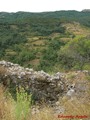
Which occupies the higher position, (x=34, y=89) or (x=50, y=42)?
(x=34, y=89)

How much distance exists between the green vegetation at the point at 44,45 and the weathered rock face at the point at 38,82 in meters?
20.3

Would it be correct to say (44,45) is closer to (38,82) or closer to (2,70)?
(2,70)

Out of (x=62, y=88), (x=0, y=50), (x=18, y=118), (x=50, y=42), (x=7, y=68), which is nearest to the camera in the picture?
(x=18, y=118)

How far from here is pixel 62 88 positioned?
33.2 ft

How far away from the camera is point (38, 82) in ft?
34.5

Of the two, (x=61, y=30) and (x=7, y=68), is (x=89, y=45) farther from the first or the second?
(x=61, y=30)

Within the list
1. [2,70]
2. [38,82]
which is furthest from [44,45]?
[38,82]

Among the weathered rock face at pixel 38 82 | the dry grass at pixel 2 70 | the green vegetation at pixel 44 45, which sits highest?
the dry grass at pixel 2 70

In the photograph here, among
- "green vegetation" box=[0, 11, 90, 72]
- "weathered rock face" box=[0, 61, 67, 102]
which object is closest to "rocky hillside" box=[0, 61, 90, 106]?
"weathered rock face" box=[0, 61, 67, 102]

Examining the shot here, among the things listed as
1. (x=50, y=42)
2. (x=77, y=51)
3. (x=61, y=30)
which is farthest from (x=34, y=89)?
(x=61, y=30)

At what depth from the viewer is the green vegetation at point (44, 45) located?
45.2m

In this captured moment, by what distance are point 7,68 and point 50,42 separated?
220 feet

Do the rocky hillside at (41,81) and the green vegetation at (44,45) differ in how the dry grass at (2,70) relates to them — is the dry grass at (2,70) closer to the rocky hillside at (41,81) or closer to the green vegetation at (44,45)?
the rocky hillside at (41,81)

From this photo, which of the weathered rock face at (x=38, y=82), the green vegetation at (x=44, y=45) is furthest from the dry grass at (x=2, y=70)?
the green vegetation at (x=44, y=45)
